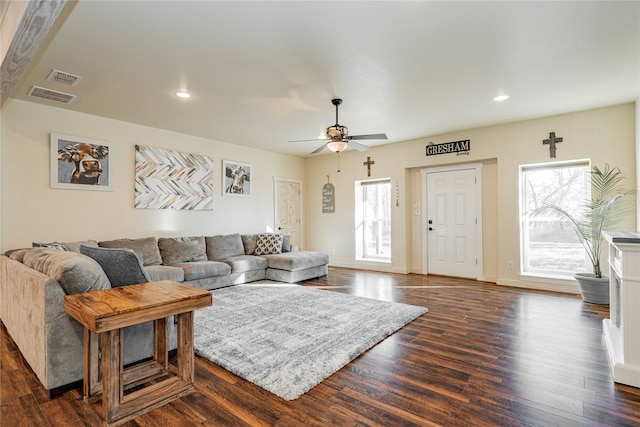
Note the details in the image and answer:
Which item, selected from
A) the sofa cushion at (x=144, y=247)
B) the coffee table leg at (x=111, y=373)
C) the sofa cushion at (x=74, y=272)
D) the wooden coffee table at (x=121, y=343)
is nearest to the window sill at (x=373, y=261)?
the sofa cushion at (x=144, y=247)

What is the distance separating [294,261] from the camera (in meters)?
5.24

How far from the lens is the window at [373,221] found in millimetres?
6875

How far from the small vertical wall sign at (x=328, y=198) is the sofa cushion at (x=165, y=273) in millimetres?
3799

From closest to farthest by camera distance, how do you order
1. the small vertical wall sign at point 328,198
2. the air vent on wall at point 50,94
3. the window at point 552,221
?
the air vent on wall at point 50,94
the window at point 552,221
the small vertical wall sign at point 328,198

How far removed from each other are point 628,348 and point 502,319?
1.30 meters

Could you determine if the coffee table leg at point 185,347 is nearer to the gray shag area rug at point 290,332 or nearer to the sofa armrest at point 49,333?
the gray shag area rug at point 290,332

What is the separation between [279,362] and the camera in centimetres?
239

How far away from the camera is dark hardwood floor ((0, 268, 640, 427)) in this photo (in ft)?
5.75

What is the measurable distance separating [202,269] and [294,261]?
56.9 inches

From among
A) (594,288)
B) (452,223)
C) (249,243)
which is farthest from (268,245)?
(594,288)

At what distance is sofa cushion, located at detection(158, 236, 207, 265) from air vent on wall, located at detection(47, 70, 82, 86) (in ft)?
7.64

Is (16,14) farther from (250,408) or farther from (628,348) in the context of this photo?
(628,348)

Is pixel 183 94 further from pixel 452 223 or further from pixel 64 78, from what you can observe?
pixel 452 223

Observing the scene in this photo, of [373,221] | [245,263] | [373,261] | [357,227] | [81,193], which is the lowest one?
[373,261]
